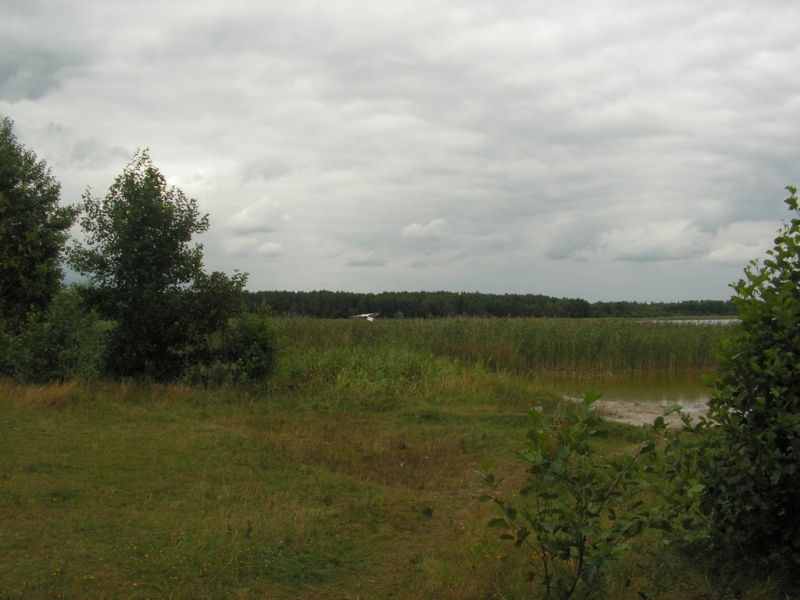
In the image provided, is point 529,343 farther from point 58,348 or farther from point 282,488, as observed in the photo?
point 282,488

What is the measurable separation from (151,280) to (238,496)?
7817 mm

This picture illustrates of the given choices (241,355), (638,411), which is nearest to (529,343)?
(638,411)

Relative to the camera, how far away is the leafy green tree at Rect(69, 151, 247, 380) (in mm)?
13125

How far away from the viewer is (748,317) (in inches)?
173

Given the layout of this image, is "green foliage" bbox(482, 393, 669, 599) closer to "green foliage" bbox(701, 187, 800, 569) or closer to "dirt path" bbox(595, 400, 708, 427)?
"green foliage" bbox(701, 187, 800, 569)

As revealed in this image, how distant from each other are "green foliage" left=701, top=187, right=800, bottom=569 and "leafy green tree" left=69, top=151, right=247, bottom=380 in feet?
35.5

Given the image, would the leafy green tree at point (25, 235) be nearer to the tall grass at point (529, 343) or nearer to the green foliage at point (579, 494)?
the tall grass at point (529, 343)

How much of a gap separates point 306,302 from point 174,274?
20151mm

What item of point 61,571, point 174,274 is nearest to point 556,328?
point 174,274

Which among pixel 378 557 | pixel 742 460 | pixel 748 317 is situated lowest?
pixel 378 557

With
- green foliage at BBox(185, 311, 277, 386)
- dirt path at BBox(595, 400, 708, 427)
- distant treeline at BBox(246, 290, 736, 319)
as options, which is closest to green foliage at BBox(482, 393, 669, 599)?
dirt path at BBox(595, 400, 708, 427)

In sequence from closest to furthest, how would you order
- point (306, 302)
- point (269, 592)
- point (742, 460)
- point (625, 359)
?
point (742, 460) < point (269, 592) < point (625, 359) < point (306, 302)

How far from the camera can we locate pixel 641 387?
19.6 meters

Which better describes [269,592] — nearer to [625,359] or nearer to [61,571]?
[61,571]
